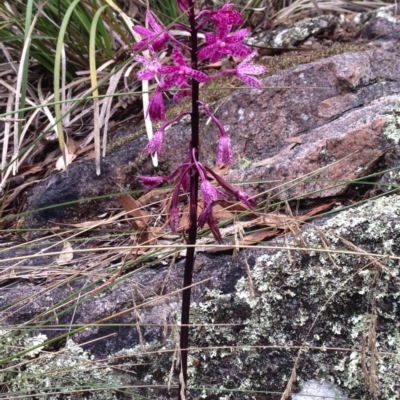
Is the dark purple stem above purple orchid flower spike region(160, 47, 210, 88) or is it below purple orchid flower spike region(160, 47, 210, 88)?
below

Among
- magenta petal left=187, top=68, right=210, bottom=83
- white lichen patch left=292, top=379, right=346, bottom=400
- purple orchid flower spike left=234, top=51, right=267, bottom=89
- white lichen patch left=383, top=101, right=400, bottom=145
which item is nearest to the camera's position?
magenta petal left=187, top=68, right=210, bottom=83

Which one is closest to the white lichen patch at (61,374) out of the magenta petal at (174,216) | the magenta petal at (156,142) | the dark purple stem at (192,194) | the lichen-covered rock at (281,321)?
the lichen-covered rock at (281,321)

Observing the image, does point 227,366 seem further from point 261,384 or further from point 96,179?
point 96,179

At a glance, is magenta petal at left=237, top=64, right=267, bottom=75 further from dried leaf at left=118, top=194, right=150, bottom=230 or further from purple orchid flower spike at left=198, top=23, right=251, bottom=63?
dried leaf at left=118, top=194, right=150, bottom=230

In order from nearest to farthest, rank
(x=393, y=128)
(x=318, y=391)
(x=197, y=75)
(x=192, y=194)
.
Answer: (x=197, y=75) < (x=192, y=194) < (x=318, y=391) < (x=393, y=128)

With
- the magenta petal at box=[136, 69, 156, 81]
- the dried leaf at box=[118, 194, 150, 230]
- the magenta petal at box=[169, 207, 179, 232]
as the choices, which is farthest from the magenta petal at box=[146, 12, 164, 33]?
the dried leaf at box=[118, 194, 150, 230]

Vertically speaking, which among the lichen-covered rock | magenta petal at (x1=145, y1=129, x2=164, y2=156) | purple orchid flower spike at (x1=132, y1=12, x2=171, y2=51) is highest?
purple orchid flower spike at (x1=132, y1=12, x2=171, y2=51)

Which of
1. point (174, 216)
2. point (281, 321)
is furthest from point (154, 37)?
point (281, 321)

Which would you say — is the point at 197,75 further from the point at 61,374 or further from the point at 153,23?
the point at 61,374

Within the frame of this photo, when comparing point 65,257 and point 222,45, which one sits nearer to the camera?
point 222,45

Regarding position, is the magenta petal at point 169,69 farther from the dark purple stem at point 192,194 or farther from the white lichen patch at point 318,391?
the white lichen patch at point 318,391

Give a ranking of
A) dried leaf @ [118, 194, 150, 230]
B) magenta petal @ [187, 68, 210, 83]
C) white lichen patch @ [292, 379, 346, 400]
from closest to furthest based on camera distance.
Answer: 1. magenta petal @ [187, 68, 210, 83]
2. white lichen patch @ [292, 379, 346, 400]
3. dried leaf @ [118, 194, 150, 230]
